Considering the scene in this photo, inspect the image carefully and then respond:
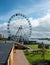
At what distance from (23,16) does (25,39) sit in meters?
20.9

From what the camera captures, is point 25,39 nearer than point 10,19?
No

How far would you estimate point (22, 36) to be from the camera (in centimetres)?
8650

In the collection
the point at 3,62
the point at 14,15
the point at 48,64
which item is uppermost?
the point at 14,15

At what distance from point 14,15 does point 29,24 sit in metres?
5.84

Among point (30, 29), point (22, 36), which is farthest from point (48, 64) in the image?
point (22, 36)

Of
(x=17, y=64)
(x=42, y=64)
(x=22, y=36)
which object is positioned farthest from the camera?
(x=22, y=36)

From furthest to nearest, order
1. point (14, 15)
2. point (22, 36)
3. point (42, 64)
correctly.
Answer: point (22, 36), point (14, 15), point (42, 64)

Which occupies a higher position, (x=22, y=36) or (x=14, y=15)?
(x=14, y=15)

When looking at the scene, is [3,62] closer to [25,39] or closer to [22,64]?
[22,64]

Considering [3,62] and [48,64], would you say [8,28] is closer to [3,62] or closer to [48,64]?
[48,64]

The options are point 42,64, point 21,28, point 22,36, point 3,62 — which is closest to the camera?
point 3,62

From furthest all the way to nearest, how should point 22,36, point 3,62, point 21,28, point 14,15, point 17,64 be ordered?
point 22,36, point 21,28, point 14,15, point 17,64, point 3,62

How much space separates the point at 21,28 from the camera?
8069 centimetres

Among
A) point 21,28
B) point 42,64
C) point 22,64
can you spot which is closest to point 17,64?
point 22,64
